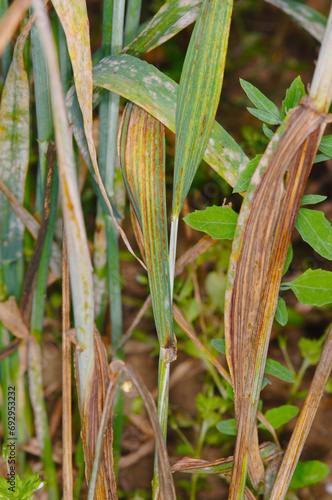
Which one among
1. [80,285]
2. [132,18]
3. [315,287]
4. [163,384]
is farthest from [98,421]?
[132,18]

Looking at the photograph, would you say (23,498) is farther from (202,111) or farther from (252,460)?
(202,111)

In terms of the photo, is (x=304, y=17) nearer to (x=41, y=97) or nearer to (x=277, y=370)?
(x=41, y=97)

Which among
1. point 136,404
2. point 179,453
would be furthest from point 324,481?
point 136,404

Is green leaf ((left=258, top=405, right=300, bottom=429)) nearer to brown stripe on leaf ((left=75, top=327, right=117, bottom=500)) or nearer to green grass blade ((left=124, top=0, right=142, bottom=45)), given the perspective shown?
brown stripe on leaf ((left=75, top=327, right=117, bottom=500))

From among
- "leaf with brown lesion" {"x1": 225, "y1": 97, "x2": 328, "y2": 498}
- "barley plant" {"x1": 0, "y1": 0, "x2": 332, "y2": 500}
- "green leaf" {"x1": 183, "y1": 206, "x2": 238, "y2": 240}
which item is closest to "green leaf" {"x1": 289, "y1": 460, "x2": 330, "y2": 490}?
"barley plant" {"x1": 0, "y1": 0, "x2": 332, "y2": 500}

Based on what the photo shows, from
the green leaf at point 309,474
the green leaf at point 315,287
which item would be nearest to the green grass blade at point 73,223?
the green leaf at point 315,287

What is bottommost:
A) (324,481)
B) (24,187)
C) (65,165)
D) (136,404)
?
(324,481)
